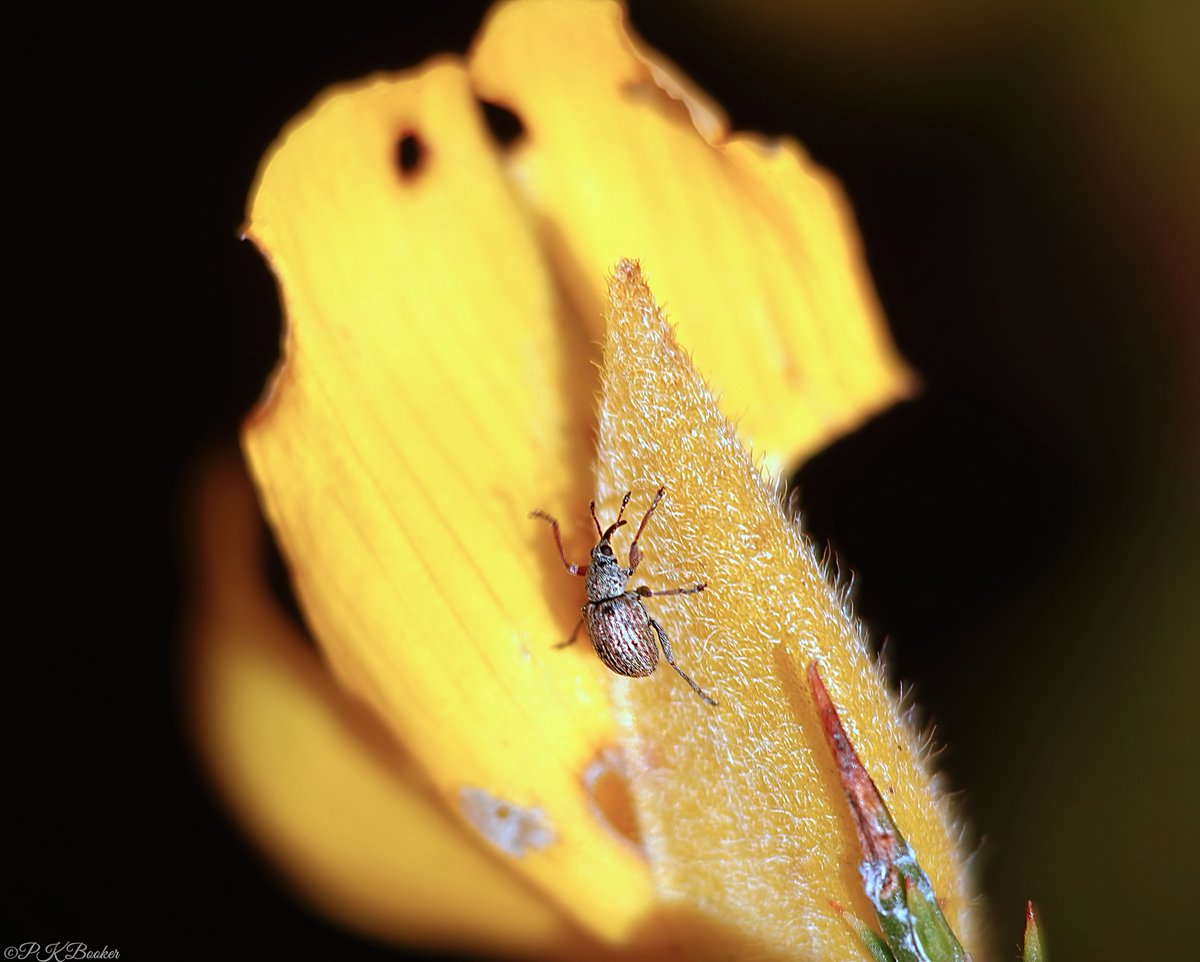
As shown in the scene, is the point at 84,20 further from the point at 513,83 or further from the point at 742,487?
the point at 742,487

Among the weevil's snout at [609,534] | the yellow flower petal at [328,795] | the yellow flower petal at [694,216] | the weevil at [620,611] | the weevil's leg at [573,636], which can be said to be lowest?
the yellow flower petal at [328,795]

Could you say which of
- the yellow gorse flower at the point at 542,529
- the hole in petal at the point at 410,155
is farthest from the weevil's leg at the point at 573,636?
the hole in petal at the point at 410,155

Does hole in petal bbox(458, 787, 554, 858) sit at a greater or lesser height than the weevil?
lesser

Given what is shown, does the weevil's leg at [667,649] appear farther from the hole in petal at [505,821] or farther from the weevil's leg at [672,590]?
the hole in petal at [505,821]

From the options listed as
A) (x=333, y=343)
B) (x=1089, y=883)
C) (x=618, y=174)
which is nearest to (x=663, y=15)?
(x=618, y=174)

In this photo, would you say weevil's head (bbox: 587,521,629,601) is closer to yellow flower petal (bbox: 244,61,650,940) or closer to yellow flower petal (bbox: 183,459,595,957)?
yellow flower petal (bbox: 244,61,650,940)

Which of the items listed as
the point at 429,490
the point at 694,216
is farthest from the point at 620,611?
the point at 694,216

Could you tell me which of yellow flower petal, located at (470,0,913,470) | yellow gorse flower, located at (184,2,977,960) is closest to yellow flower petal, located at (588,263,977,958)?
yellow gorse flower, located at (184,2,977,960)
